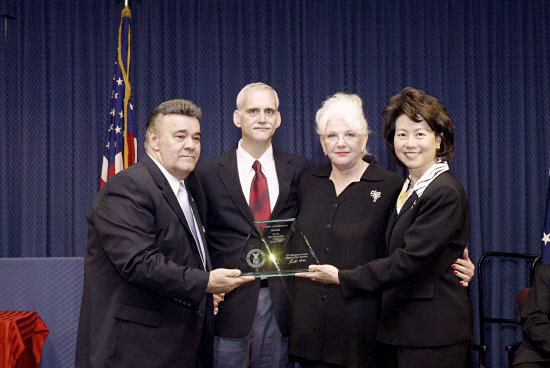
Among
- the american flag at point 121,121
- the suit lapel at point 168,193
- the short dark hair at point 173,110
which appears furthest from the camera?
the american flag at point 121,121

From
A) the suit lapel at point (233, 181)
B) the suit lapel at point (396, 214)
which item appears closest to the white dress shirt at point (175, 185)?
the suit lapel at point (233, 181)

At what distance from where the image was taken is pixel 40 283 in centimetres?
398

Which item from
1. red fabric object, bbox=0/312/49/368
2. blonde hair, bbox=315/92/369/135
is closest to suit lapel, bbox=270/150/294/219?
blonde hair, bbox=315/92/369/135

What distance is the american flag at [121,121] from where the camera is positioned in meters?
4.22

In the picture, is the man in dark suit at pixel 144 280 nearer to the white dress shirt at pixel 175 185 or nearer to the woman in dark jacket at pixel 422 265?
the white dress shirt at pixel 175 185

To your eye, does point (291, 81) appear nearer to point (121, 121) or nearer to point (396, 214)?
point (121, 121)

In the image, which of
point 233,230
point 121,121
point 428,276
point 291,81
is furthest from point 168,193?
point 291,81

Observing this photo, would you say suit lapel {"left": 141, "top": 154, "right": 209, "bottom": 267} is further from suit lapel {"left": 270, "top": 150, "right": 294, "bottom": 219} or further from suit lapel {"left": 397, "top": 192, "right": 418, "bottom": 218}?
suit lapel {"left": 397, "top": 192, "right": 418, "bottom": 218}

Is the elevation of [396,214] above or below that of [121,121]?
below

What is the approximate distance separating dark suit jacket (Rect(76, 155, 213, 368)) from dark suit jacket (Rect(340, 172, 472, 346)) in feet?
2.89

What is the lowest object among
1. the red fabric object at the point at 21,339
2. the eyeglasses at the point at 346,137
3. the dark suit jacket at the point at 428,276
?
the red fabric object at the point at 21,339

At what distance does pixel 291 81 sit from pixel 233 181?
1840 mm

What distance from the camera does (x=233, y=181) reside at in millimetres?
2941

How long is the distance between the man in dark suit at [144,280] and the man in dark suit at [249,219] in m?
0.29
